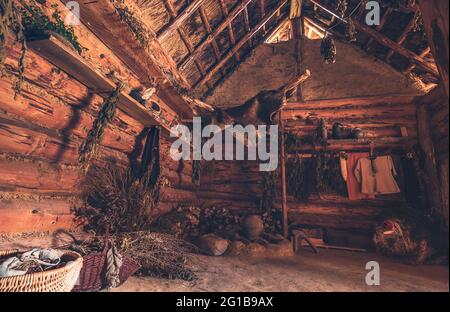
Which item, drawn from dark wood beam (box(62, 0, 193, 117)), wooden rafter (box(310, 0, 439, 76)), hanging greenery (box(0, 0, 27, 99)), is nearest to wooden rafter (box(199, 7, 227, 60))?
dark wood beam (box(62, 0, 193, 117))

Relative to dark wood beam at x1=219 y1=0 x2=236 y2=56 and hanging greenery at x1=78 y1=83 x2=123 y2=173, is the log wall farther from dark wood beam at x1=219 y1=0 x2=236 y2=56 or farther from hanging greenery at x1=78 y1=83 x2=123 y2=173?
dark wood beam at x1=219 y1=0 x2=236 y2=56

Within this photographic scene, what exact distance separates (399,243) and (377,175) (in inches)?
71.1

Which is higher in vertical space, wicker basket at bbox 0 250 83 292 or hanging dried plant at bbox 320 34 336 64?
hanging dried plant at bbox 320 34 336 64

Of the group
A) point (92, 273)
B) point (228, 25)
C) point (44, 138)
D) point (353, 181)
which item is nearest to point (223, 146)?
point (228, 25)

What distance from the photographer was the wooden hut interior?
8.87 ft

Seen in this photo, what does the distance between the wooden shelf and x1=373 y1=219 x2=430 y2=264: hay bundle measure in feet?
18.6

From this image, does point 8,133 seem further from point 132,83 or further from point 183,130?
point 183,130

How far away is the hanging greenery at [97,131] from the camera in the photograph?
3337 mm

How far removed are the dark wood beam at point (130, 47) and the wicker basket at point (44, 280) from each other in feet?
9.28

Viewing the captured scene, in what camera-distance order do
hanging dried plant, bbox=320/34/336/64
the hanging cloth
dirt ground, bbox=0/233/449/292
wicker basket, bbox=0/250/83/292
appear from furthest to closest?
the hanging cloth < hanging dried plant, bbox=320/34/336/64 < dirt ground, bbox=0/233/449/292 < wicker basket, bbox=0/250/83/292

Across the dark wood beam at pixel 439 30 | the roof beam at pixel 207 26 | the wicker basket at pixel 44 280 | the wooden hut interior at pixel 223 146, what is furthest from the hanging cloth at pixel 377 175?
the wicker basket at pixel 44 280

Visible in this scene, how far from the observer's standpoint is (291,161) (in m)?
7.49
